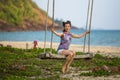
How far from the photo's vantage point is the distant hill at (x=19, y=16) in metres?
164

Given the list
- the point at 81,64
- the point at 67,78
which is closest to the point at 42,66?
the point at 81,64

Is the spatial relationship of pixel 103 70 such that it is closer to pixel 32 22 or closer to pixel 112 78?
pixel 112 78

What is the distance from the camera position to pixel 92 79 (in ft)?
44.9

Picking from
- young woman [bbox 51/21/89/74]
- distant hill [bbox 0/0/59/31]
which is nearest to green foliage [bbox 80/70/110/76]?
young woman [bbox 51/21/89/74]

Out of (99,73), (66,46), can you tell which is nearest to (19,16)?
(66,46)

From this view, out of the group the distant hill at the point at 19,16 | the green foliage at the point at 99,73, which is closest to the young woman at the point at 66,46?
A: the green foliage at the point at 99,73

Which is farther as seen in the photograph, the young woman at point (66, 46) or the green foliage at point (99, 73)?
the young woman at point (66, 46)

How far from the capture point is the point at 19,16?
169 meters

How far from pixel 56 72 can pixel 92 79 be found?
8.32 ft

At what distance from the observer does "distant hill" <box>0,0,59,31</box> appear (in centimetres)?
16350

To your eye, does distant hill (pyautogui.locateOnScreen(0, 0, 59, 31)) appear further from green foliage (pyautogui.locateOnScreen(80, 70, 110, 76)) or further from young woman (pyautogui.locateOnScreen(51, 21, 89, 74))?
green foliage (pyautogui.locateOnScreen(80, 70, 110, 76))

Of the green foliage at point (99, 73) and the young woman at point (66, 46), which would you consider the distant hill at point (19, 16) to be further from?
the green foliage at point (99, 73)

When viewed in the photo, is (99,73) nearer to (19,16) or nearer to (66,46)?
(66,46)

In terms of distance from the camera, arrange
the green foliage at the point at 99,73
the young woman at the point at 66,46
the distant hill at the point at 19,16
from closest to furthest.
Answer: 1. the green foliage at the point at 99,73
2. the young woman at the point at 66,46
3. the distant hill at the point at 19,16
